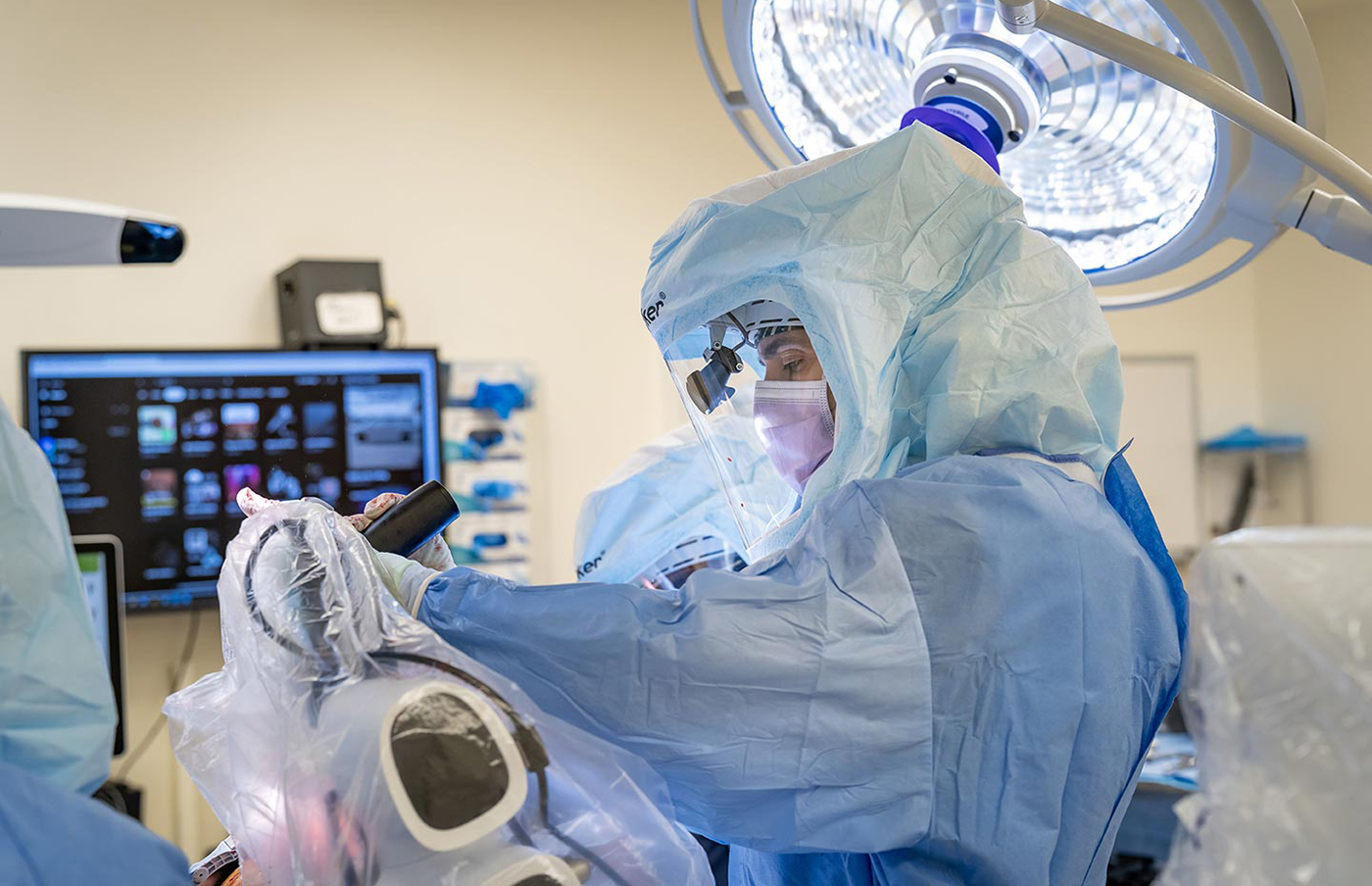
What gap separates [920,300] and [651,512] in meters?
0.58

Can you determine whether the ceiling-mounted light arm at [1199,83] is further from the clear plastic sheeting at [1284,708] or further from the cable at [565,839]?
the cable at [565,839]

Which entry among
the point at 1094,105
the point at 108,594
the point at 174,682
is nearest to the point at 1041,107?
the point at 1094,105

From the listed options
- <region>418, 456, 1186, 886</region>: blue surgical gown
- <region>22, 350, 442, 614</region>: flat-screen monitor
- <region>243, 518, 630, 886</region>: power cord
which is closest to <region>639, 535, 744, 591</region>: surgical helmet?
<region>418, 456, 1186, 886</region>: blue surgical gown

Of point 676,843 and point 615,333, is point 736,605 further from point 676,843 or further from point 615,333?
point 615,333

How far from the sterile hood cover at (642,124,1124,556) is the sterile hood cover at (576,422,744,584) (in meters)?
0.44


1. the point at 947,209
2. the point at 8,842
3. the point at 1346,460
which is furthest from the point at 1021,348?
the point at 1346,460

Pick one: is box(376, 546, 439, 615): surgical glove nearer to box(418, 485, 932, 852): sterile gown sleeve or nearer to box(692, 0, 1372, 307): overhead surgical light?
box(418, 485, 932, 852): sterile gown sleeve

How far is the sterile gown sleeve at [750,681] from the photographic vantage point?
0.78 meters

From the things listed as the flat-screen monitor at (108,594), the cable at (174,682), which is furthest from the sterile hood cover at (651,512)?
the cable at (174,682)

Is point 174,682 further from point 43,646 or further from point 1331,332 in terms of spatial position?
point 1331,332

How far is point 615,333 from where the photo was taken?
10.8 feet

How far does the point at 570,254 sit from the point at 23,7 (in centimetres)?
141

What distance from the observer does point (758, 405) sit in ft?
3.76

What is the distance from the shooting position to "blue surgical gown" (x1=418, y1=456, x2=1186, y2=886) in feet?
2.58
